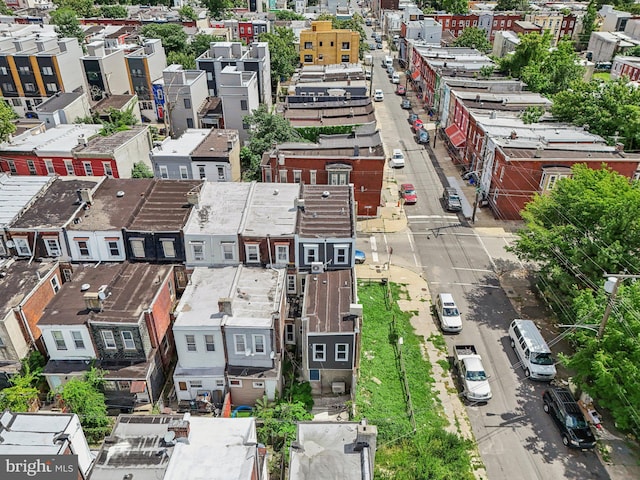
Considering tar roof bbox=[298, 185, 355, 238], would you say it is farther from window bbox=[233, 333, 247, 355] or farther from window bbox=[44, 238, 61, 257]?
window bbox=[44, 238, 61, 257]

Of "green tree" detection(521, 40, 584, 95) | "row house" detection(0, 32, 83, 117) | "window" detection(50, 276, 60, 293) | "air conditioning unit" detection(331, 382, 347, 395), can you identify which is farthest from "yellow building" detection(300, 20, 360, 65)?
"air conditioning unit" detection(331, 382, 347, 395)

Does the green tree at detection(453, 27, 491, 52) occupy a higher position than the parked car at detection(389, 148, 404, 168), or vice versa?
the green tree at detection(453, 27, 491, 52)

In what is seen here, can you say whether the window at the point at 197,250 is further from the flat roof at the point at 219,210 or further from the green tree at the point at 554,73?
the green tree at the point at 554,73

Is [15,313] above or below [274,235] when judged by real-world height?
below

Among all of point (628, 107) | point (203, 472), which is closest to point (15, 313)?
point (203, 472)

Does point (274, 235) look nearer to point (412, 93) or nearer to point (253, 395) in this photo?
point (253, 395)

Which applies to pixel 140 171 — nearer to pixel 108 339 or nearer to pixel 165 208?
pixel 165 208

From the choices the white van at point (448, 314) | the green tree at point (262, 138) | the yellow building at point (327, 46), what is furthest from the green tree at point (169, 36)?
the white van at point (448, 314)
